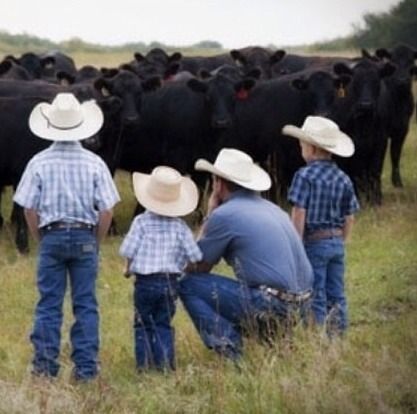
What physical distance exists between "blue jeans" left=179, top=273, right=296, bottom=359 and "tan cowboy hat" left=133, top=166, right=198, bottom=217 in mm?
498

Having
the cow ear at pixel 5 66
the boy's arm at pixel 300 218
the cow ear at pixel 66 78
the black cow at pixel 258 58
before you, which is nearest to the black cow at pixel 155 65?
the cow ear at pixel 66 78

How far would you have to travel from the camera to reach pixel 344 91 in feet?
56.3

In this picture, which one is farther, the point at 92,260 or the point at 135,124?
the point at 135,124

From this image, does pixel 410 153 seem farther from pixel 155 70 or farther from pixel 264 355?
pixel 264 355

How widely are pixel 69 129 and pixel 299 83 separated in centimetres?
904

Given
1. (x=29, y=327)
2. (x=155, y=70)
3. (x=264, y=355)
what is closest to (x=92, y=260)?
(x=264, y=355)

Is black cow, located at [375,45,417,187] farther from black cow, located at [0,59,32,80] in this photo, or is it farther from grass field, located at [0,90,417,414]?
grass field, located at [0,90,417,414]

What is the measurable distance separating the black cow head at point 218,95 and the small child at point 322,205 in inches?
283

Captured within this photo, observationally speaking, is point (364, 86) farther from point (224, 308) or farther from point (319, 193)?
point (224, 308)

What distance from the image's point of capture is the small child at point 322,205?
29.6ft

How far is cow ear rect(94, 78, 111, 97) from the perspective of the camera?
15969 millimetres

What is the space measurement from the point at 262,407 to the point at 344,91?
10735 mm

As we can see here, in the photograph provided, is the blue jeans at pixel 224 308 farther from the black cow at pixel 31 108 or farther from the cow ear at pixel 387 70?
the cow ear at pixel 387 70

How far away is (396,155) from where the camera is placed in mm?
18812
